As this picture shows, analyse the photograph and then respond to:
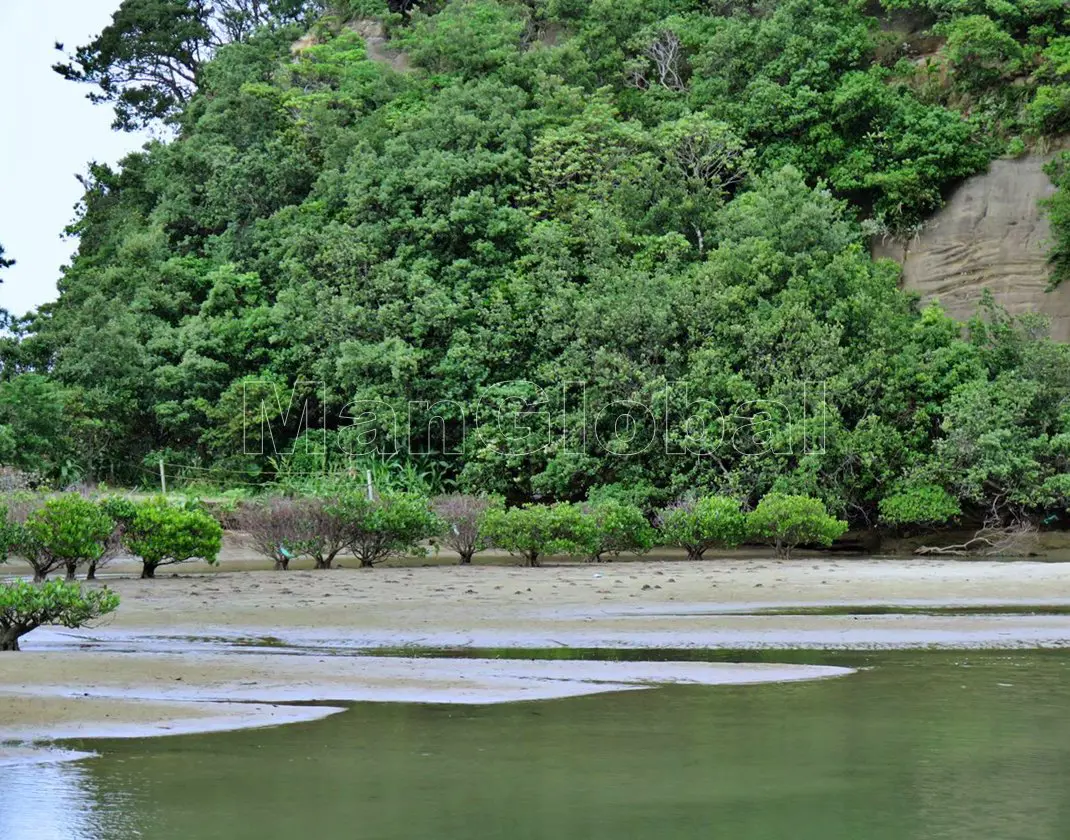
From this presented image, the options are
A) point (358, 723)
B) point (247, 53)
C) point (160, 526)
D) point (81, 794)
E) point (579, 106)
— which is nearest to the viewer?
point (81, 794)

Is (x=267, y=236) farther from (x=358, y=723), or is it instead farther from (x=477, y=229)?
(x=358, y=723)

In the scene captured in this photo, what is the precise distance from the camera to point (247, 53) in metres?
44.3

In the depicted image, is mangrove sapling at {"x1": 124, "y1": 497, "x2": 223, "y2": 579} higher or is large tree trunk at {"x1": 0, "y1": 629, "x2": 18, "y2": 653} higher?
mangrove sapling at {"x1": 124, "y1": 497, "x2": 223, "y2": 579}

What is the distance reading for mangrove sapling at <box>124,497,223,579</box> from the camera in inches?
723

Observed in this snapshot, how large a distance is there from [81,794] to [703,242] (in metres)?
28.6

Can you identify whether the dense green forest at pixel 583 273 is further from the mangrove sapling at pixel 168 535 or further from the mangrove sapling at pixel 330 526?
the mangrove sapling at pixel 168 535

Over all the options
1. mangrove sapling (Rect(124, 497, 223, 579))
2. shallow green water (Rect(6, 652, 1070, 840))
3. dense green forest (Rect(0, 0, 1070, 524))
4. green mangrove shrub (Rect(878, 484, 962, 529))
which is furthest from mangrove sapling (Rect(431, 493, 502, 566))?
shallow green water (Rect(6, 652, 1070, 840))

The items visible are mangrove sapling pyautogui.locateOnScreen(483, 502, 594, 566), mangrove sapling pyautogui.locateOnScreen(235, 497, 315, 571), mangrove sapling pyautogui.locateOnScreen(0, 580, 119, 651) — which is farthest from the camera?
mangrove sapling pyautogui.locateOnScreen(483, 502, 594, 566)

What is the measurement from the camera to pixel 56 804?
20.5 feet

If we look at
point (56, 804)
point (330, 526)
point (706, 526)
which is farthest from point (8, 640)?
point (706, 526)

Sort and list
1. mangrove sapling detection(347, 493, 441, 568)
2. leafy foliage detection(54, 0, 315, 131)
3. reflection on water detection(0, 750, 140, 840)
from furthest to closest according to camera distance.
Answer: leafy foliage detection(54, 0, 315, 131) < mangrove sapling detection(347, 493, 441, 568) < reflection on water detection(0, 750, 140, 840)

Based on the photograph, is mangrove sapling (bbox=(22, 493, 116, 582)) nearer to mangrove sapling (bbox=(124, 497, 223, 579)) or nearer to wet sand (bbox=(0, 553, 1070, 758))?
wet sand (bbox=(0, 553, 1070, 758))

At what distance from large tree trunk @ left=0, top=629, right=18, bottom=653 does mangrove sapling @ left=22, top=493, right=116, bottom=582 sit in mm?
6124

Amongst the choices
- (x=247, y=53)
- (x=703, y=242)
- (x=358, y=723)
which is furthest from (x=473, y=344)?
(x=358, y=723)
